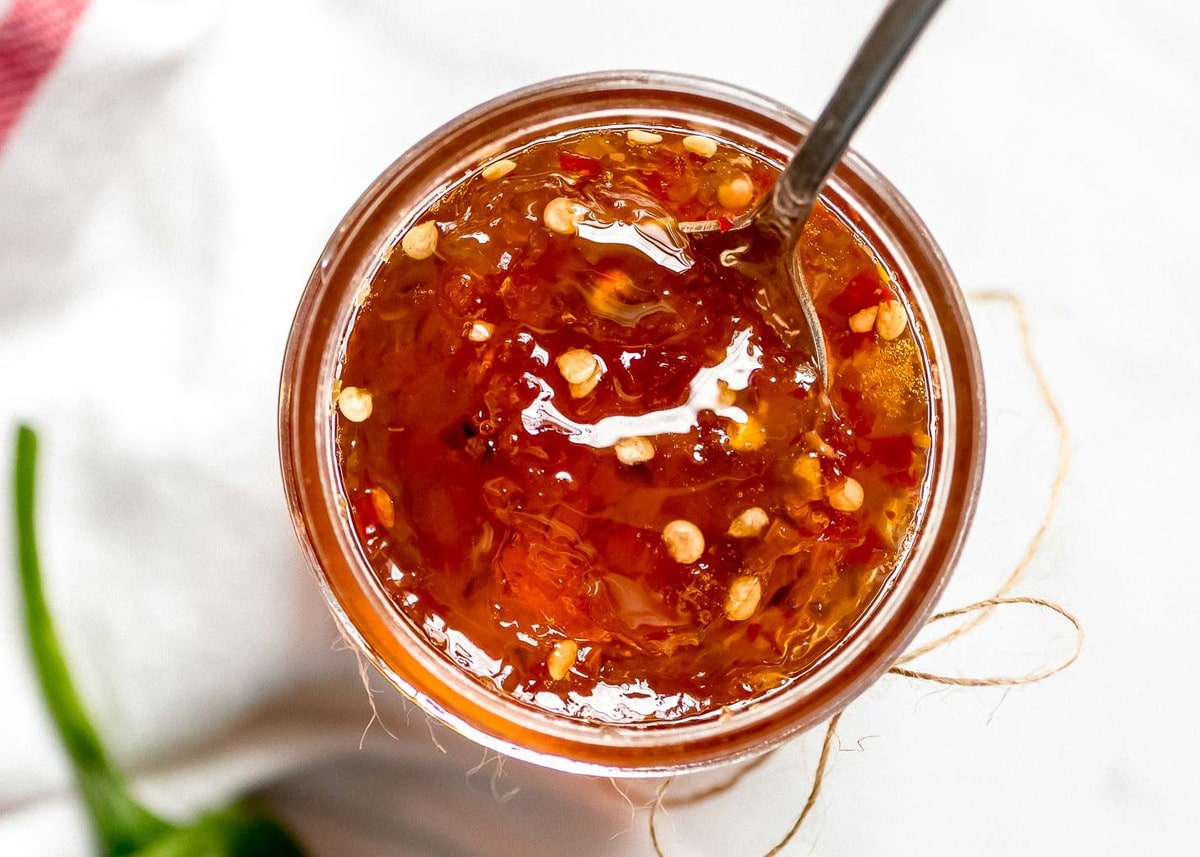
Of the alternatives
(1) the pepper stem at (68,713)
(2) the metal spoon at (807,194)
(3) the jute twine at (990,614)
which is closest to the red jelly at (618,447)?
(2) the metal spoon at (807,194)

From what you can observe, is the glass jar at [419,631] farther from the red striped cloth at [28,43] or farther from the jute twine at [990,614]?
the red striped cloth at [28,43]

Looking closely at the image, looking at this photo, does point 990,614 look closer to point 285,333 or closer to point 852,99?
point 852,99

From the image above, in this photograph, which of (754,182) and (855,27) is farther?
(855,27)

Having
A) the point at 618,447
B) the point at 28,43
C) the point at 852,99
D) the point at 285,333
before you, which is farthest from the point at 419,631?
the point at 28,43

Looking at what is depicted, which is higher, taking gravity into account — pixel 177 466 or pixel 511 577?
pixel 511 577

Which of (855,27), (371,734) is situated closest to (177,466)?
(371,734)

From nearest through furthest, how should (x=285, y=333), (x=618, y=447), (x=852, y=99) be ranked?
1. (x=852, y=99)
2. (x=618, y=447)
3. (x=285, y=333)

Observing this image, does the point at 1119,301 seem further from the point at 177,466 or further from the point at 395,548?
the point at 177,466
